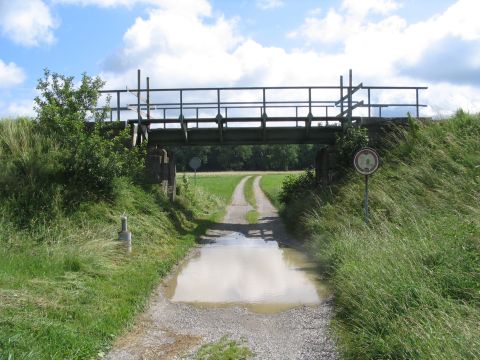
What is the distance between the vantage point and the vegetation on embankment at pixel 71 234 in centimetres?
620

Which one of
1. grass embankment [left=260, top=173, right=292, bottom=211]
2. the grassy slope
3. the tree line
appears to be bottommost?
the grassy slope

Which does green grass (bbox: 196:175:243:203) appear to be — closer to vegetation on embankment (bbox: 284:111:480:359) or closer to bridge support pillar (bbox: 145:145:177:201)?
bridge support pillar (bbox: 145:145:177:201)

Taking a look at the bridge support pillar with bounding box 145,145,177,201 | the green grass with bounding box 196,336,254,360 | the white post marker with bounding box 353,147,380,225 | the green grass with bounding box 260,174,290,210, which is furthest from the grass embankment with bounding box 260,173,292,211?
the green grass with bounding box 196,336,254,360

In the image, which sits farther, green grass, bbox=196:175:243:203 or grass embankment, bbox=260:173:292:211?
green grass, bbox=196:175:243:203

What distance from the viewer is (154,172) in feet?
64.4

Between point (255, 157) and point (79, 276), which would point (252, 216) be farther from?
point (255, 157)

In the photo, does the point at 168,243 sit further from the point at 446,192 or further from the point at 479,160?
the point at 479,160

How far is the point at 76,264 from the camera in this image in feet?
30.2

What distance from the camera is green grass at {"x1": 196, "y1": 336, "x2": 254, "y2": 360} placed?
19.2ft

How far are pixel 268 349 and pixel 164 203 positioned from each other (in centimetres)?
1230

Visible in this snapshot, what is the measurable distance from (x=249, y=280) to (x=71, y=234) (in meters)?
4.44

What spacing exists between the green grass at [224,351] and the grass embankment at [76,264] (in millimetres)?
1228

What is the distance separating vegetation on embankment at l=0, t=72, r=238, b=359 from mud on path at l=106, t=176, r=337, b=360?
301 millimetres

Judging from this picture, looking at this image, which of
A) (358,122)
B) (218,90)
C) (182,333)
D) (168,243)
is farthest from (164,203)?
(182,333)
